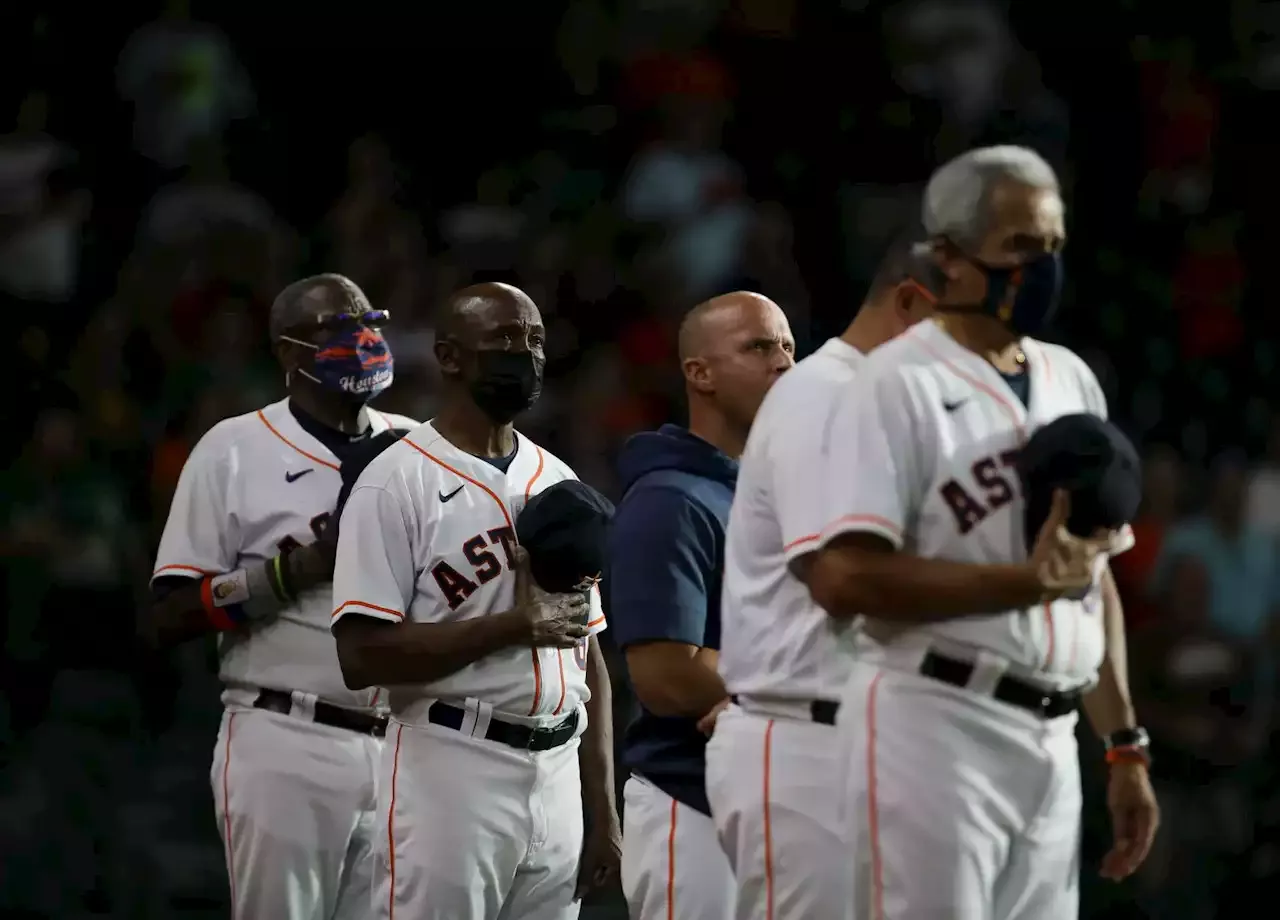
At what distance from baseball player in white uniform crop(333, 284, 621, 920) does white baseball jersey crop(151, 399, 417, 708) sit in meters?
0.81

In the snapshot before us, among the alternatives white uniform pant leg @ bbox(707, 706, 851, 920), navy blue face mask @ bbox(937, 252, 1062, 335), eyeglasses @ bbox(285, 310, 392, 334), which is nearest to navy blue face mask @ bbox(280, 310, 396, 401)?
eyeglasses @ bbox(285, 310, 392, 334)

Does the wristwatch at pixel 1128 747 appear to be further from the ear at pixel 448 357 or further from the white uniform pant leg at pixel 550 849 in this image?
the ear at pixel 448 357

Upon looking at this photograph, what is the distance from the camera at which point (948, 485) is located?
294 cm

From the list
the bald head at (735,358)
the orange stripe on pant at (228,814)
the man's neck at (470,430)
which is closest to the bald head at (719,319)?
the bald head at (735,358)

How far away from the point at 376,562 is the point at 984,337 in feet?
4.65

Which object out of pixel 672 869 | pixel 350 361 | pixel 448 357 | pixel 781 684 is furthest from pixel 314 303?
pixel 781 684

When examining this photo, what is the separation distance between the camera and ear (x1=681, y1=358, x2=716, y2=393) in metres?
3.99

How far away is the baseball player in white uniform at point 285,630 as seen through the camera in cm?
455

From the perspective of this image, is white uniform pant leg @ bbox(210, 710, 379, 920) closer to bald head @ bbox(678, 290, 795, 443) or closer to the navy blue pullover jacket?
the navy blue pullover jacket

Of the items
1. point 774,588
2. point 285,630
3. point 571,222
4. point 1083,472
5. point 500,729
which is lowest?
point 500,729

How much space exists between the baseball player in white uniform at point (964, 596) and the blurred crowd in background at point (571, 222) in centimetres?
391

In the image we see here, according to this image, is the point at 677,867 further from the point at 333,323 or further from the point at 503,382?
the point at 333,323

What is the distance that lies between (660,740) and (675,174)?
16.7ft

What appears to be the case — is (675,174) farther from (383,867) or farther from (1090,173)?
(383,867)
